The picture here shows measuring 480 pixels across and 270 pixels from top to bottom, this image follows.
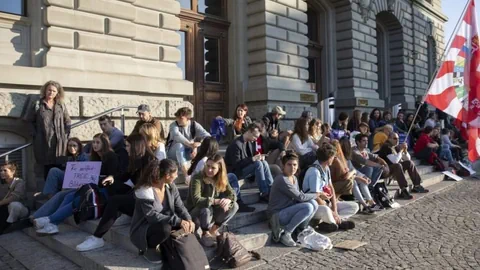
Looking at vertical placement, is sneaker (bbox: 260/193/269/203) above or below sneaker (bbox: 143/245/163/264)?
above

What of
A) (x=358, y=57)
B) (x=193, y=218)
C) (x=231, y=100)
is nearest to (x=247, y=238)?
(x=193, y=218)

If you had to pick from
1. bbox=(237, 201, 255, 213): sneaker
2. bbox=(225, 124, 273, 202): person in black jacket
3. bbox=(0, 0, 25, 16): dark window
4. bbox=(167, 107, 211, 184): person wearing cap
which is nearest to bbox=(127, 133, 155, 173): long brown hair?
bbox=(167, 107, 211, 184): person wearing cap

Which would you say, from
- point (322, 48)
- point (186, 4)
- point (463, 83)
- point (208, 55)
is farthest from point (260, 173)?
point (322, 48)

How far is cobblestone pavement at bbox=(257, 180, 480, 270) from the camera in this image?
4.88 m

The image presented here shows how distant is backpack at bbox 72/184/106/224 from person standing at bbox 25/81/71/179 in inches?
59.3

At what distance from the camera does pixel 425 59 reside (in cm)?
2256

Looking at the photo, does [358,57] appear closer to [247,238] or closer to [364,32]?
[364,32]

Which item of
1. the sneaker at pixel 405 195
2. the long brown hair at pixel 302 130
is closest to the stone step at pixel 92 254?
the long brown hair at pixel 302 130

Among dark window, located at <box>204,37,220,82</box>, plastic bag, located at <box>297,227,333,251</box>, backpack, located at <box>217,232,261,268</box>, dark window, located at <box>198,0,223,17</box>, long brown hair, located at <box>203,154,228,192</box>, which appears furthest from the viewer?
dark window, located at <box>204,37,220,82</box>

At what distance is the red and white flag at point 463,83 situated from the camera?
8.07m

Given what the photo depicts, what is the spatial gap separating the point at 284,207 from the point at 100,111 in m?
4.41

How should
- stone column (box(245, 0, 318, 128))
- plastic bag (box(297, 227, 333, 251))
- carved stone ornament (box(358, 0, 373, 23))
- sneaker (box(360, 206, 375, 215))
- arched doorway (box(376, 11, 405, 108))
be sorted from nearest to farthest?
plastic bag (box(297, 227, 333, 251)) < sneaker (box(360, 206, 375, 215)) < stone column (box(245, 0, 318, 128)) < carved stone ornament (box(358, 0, 373, 23)) < arched doorway (box(376, 11, 405, 108))

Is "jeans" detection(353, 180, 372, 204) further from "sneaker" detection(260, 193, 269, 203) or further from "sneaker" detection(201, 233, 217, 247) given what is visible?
"sneaker" detection(201, 233, 217, 247)

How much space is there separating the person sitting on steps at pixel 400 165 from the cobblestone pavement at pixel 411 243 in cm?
64
